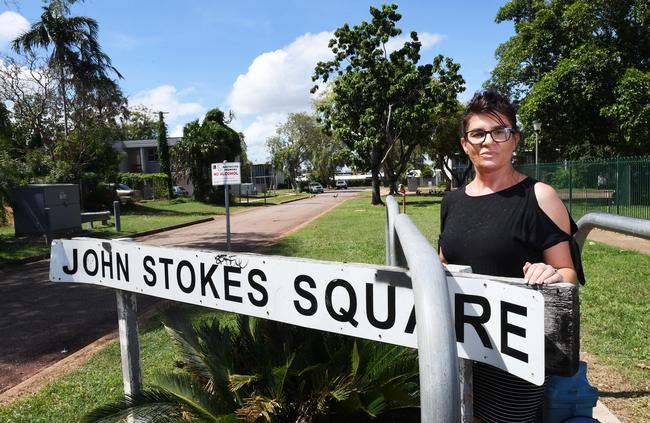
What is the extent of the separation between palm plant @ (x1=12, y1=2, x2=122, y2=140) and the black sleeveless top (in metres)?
25.0

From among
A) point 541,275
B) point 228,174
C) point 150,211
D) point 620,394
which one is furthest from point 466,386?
point 150,211

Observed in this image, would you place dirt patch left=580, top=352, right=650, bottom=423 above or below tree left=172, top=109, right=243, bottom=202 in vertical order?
below

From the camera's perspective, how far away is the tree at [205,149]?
34438mm

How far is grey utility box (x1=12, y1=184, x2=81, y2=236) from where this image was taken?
1409cm

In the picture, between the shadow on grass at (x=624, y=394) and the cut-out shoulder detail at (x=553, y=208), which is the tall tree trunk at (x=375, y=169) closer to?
the shadow on grass at (x=624, y=394)

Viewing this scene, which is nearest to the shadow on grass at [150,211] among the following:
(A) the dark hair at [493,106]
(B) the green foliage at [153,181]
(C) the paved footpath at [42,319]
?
(B) the green foliage at [153,181]

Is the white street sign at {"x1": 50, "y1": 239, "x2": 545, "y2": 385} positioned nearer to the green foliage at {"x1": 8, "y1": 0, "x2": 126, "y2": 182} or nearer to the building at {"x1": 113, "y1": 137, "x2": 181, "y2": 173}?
the green foliage at {"x1": 8, "y1": 0, "x2": 126, "y2": 182}

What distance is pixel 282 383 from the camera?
2.32m

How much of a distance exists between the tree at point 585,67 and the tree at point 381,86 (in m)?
4.14

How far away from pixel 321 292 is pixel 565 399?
1.06m

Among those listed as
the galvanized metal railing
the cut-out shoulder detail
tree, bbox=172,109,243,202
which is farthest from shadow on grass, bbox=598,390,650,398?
tree, bbox=172,109,243,202

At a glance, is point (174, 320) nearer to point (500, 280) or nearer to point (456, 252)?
point (456, 252)

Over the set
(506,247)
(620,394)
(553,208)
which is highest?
(553,208)

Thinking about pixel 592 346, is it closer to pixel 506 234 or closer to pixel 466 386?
pixel 506 234
